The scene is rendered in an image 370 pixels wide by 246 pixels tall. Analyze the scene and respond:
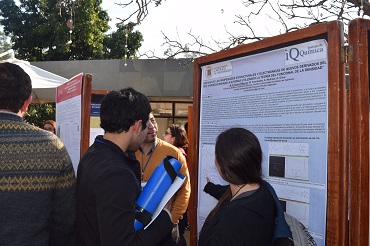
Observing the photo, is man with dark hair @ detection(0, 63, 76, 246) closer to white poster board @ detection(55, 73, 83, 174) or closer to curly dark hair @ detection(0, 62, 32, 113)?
curly dark hair @ detection(0, 62, 32, 113)

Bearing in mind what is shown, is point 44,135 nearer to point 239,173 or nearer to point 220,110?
point 239,173

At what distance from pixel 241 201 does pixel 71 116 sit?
2.07 meters

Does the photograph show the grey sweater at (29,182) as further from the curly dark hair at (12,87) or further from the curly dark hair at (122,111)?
the curly dark hair at (122,111)

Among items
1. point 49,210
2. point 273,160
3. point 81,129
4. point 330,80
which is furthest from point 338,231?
point 81,129

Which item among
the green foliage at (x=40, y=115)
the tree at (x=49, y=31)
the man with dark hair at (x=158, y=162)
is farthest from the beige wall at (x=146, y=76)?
the man with dark hair at (x=158, y=162)

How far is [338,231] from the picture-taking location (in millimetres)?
1646

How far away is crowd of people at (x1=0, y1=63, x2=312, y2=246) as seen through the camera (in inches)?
64.1

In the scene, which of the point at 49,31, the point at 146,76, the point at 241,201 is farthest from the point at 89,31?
the point at 241,201

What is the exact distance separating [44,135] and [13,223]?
40 cm

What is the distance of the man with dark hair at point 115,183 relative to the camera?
5.37 feet

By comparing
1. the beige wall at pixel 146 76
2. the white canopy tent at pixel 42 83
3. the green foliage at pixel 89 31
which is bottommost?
the white canopy tent at pixel 42 83

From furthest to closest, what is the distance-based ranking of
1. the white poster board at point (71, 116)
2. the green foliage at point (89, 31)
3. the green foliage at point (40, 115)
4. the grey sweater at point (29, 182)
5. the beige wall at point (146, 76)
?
1. the green foliage at point (89, 31)
2. the green foliage at point (40, 115)
3. the beige wall at point (146, 76)
4. the white poster board at point (71, 116)
5. the grey sweater at point (29, 182)

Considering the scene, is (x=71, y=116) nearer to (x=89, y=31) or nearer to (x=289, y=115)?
(x=289, y=115)

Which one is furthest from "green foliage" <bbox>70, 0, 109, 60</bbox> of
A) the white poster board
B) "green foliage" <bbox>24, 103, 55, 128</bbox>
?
the white poster board
